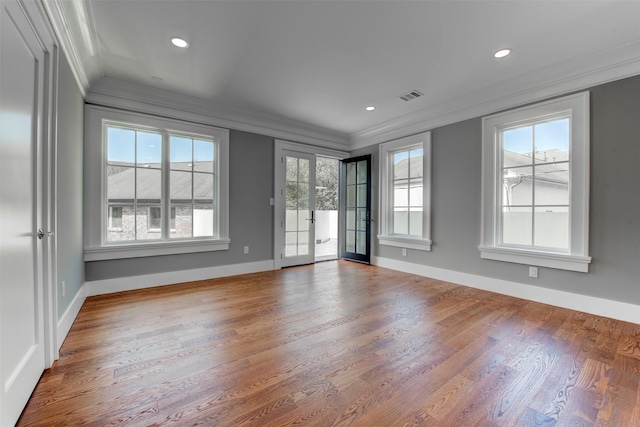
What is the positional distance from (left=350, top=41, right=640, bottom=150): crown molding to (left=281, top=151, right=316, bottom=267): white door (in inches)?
66.0

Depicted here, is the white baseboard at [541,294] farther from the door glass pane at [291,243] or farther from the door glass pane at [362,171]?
the door glass pane at [291,243]

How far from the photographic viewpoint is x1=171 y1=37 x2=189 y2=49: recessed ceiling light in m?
2.43

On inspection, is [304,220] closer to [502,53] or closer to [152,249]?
[152,249]

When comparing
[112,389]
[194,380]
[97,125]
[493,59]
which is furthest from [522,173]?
[97,125]

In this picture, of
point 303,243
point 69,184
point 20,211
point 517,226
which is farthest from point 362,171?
point 20,211

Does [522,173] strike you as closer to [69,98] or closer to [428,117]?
[428,117]

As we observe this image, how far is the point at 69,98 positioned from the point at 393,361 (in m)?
3.41

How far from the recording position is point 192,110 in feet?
12.4

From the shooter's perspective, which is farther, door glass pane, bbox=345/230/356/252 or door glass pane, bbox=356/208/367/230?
door glass pane, bbox=345/230/356/252

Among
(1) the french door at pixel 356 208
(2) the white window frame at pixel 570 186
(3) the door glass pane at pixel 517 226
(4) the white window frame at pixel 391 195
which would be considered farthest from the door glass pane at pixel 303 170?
(3) the door glass pane at pixel 517 226

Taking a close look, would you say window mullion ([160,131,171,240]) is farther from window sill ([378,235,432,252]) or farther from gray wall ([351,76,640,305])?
gray wall ([351,76,640,305])

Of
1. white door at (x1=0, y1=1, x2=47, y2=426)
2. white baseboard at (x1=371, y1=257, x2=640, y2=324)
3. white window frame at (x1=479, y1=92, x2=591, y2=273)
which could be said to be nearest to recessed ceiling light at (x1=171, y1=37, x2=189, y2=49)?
white door at (x1=0, y1=1, x2=47, y2=426)

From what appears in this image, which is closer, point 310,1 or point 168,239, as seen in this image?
point 310,1

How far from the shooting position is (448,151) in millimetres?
3949
